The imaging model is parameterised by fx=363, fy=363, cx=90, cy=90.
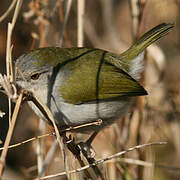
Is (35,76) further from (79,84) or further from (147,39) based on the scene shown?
(147,39)

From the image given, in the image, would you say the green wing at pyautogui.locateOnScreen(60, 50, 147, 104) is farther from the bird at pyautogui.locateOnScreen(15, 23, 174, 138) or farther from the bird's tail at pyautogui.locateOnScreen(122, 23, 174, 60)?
the bird's tail at pyautogui.locateOnScreen(122, 23, 174, 60)

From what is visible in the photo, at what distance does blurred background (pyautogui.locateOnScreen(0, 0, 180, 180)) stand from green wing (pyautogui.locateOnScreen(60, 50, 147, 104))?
0.48 meters

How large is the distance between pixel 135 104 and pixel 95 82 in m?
0.99

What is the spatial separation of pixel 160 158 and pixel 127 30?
284cm

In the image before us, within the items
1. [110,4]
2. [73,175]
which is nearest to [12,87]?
[73,175]

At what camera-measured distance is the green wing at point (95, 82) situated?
3330 mm

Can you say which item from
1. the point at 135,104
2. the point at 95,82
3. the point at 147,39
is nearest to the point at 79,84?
the point at 95,82

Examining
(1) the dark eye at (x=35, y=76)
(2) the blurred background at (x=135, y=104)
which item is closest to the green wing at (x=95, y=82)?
(1) the dark eye at (x=35, y=76)

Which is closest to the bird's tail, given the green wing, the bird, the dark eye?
the bird

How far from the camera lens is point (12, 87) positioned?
6.51ft

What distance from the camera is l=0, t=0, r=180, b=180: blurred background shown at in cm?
389

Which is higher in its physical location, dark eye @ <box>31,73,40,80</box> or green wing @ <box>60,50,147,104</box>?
dark eye @ <box>31,73,40,80</box>

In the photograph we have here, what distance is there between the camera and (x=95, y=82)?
3439 millimetres

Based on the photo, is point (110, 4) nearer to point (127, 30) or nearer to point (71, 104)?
point (127, 30)
